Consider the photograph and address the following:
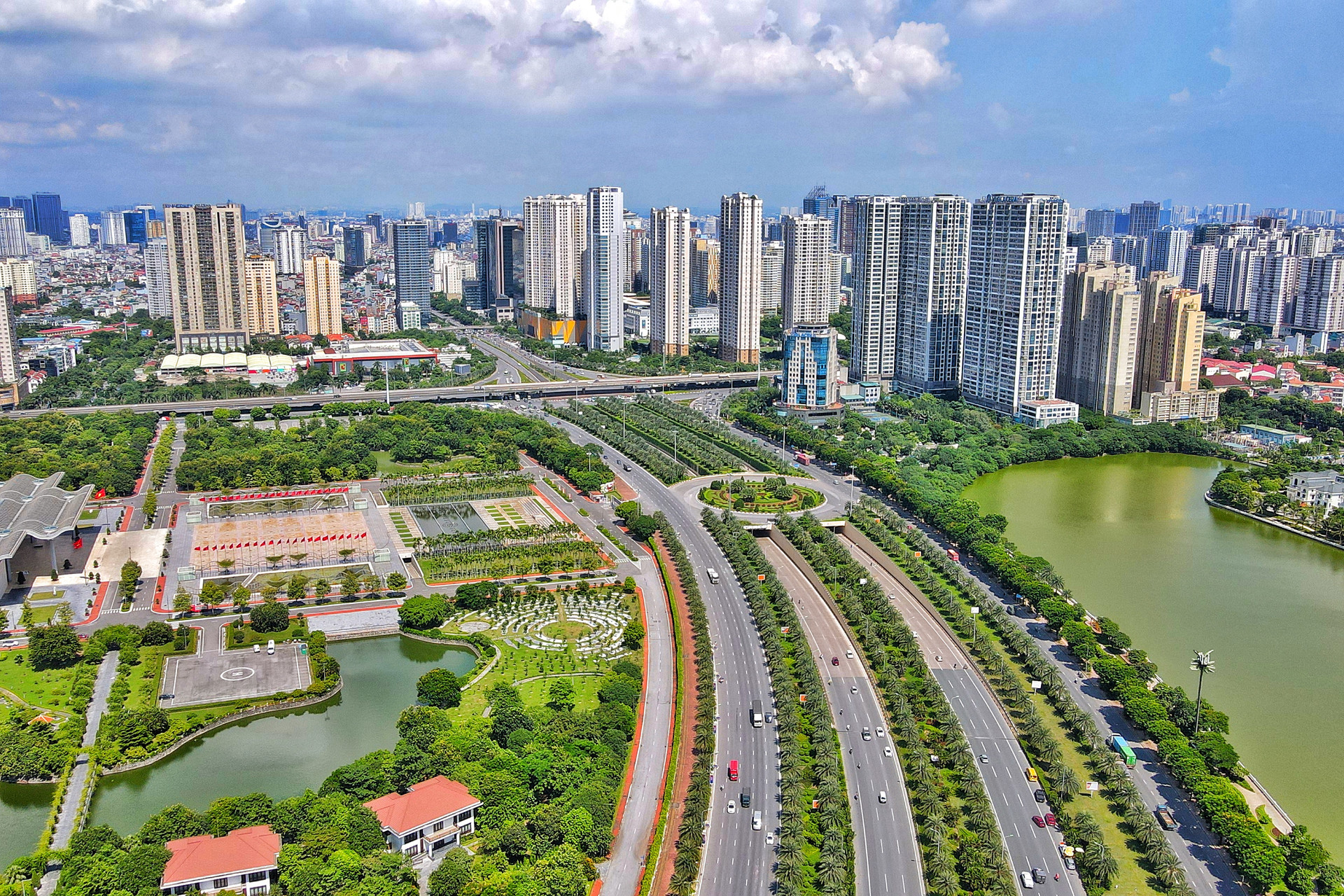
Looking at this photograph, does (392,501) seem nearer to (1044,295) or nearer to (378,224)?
(1044,295)

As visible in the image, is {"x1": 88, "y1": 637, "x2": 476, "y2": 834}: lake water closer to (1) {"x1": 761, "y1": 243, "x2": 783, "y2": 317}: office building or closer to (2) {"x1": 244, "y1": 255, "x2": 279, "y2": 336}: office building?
(2) {"x1": 244, "y1": 255, "x2": 279, "y2": 336}: office building

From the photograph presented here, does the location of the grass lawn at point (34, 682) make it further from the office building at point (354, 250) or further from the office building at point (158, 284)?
the office building at point (354, 250)

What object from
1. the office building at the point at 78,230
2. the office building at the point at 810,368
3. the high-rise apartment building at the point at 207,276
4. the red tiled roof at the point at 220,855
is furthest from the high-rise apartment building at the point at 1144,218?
the office building at the point at 78,230

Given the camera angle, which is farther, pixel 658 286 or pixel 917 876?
pixel 658 286

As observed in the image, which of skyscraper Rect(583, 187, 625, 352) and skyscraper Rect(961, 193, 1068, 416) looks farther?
skyscraper Rect(583, 187, 625, 352)

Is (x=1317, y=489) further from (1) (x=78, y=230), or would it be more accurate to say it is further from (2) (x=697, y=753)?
(1) (x=78, y=230)

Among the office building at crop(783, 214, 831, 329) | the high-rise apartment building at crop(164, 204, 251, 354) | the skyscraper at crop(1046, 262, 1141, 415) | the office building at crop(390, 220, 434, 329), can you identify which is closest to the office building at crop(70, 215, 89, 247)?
the office building at crop(390, 220, 434, 329)

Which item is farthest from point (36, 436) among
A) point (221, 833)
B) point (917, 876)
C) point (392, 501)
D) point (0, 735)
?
point (917, 876)
